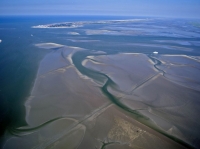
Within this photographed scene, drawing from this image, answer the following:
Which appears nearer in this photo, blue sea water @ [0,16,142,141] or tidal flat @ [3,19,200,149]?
tidal flat @ [3,19,200,149]

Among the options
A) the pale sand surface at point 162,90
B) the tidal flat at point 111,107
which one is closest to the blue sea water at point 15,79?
the tidal flat at point 111,107

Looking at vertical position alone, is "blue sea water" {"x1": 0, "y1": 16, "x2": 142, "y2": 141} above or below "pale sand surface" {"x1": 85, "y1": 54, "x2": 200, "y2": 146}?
above

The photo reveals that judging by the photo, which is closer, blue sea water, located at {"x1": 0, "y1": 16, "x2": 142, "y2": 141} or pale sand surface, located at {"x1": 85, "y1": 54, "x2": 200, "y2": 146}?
pale sand surface, located at {"x1": 85, "y1": 54, "x2": 200, "y2": 146}

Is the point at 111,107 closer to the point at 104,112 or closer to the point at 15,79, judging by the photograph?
the point at 104,112

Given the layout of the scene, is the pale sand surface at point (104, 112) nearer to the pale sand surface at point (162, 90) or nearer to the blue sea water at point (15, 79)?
the pale sand surface at point (162, 90)

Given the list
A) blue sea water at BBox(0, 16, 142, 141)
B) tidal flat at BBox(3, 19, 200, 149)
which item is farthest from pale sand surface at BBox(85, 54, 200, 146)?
blue sea water at BBox(0, 16, 142, 141)

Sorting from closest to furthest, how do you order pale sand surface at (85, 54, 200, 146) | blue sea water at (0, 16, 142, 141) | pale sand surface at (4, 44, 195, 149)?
pale sand surface at (4, 44, 195, 149)
pale sand surface at (85, 54, 200, 146)
blue sea water at (0, 16, 142, 141)

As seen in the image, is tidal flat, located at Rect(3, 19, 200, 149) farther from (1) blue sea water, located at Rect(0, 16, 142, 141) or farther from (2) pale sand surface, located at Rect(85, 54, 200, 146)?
(1) blue sea water, located at Rect(0, 16, 142, 141)

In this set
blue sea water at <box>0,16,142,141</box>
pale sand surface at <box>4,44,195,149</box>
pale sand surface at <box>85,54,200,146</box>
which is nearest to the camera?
pale sand surface at <box>4,44,195,149</box>

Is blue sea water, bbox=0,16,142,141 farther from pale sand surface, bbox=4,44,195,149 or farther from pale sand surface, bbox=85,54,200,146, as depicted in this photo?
pale sand surface, bbox=85,54,200,146
